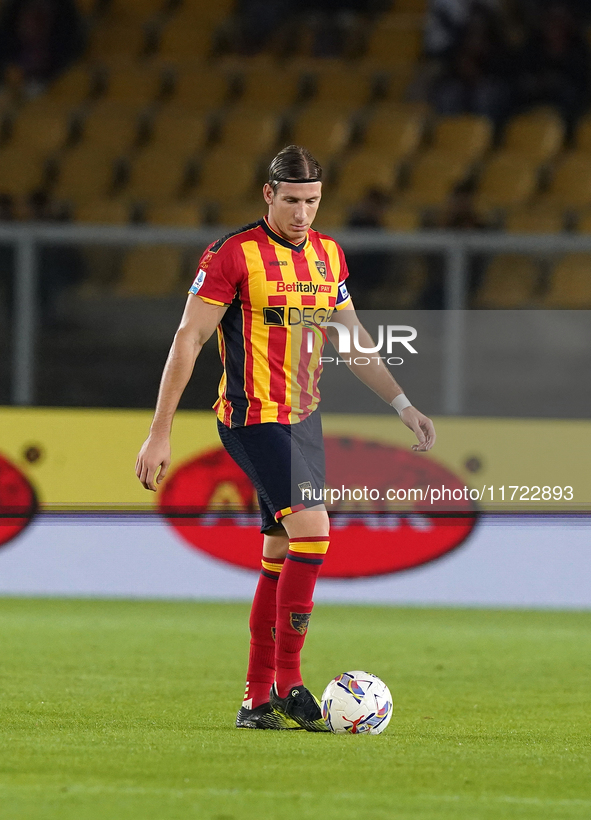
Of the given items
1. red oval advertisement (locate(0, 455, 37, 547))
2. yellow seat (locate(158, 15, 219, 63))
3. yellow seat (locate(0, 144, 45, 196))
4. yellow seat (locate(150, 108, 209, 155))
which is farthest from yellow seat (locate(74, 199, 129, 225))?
yellow seat (locate(158, 15, 219, 63))

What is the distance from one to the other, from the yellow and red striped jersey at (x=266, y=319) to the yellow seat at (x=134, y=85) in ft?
28.7

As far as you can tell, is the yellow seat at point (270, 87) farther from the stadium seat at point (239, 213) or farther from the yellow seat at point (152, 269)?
the yellow seat at point (152, 269)

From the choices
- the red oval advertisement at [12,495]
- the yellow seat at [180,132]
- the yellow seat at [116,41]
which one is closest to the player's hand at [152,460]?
the red oval advertisement at [12,495]

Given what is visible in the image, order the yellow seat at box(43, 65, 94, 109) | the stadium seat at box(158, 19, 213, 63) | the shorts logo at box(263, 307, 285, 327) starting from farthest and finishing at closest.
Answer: the stadium seat at box(158, 19, 213, 63) → the yellow seat at box(43, 65, 94, 109) → the shorts logo at box(263, 307, 285, 327)

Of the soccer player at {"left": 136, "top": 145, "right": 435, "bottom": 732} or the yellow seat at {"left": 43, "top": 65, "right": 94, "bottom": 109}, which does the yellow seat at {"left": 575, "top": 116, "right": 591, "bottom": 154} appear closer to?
the yellow seat at {"left": 43, "top": 65, "right": 94, "bottom": 109}

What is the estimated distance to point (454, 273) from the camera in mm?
8430

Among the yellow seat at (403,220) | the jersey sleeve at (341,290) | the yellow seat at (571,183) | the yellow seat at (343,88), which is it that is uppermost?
the yellow seat at (343,88)

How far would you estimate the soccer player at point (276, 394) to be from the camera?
4742 millimetres

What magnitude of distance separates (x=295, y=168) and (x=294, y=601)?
1.45m

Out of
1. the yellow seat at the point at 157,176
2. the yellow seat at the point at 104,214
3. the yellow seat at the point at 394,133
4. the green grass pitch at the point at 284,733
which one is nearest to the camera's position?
the green grass pitch at the point at 284,733

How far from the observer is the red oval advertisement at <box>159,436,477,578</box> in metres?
8.27

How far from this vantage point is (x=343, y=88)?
42.9ft

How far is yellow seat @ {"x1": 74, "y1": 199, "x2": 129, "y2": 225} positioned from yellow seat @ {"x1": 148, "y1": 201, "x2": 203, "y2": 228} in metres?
0.21

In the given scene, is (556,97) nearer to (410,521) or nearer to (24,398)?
(410,521)
